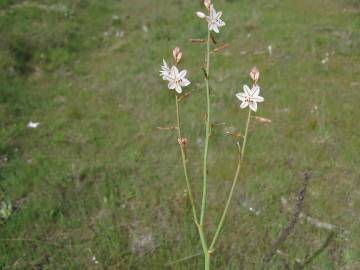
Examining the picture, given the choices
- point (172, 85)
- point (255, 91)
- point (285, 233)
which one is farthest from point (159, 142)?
point (255, 91)

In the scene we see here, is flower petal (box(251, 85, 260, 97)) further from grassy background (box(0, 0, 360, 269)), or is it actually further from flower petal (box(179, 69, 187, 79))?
grassy background (box(0, 0, 360, 269))

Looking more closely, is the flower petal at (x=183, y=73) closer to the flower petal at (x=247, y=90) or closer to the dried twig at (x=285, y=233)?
the flower petal at (x=247, y=90)

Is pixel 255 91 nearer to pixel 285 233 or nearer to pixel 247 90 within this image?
pixel 247 90

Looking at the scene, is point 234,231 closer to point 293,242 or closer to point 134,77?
point 293,242

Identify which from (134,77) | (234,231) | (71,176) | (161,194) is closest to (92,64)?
(134,77)

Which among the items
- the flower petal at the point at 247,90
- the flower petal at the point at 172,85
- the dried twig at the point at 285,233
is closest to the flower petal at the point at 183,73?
the flower petal at the point at 172,85

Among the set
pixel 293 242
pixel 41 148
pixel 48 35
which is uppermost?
pixel 48 35

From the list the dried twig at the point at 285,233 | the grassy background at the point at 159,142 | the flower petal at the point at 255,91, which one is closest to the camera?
the flower petal at the point at 255,91

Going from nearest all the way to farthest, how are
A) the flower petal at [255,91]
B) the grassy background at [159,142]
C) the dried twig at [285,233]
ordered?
the flower petal at [255,91] → the dried twig at [285,233] → the grassy background at [159,142]
